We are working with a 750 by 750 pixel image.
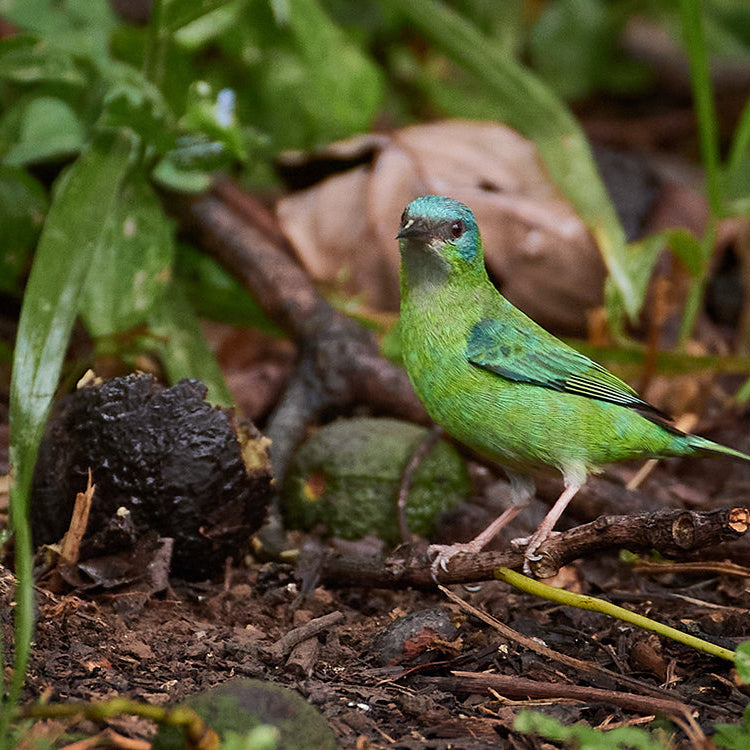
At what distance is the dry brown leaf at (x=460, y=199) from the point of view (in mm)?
5258

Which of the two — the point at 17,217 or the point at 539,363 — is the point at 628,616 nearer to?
the point at 539,363

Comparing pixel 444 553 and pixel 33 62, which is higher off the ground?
pixel 33 62

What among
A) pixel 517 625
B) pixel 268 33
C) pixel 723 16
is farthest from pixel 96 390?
pixel 723 16

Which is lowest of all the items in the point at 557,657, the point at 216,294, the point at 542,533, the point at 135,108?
the point at 557,657

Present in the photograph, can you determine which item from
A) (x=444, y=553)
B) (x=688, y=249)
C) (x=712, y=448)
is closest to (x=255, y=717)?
(x=444, y=553)

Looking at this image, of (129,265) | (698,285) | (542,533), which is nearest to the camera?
(542,533)

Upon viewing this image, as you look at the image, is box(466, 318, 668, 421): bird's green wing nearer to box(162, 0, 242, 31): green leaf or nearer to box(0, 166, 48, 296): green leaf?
box(162, 0, 242, 31): green leaf

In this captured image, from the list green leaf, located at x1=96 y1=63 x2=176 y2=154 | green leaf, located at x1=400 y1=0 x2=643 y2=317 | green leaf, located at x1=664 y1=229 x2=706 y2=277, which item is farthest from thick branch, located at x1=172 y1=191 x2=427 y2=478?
green leaf, located at x1=664 y1=229 x2=706 y2=277

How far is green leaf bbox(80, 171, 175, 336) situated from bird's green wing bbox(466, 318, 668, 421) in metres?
1.86

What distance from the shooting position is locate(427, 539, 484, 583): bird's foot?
9.96 feet

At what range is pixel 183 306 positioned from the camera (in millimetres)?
4863

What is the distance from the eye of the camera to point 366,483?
3875 mm

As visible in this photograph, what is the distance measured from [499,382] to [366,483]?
0.94 m

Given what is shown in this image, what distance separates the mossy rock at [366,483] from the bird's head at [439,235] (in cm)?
94
